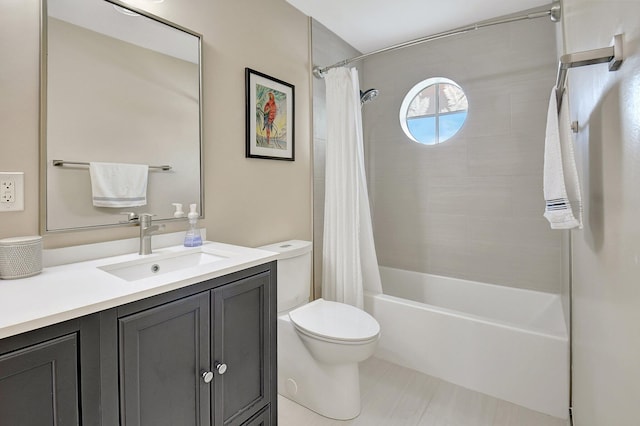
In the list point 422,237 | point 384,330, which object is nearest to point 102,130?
point 384,330

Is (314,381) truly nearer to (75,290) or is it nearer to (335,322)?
(335,322)

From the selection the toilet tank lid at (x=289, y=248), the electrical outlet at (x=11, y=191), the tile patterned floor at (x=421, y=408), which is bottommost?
the tile patterned floor at (x=421, y=408)

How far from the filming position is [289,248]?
6.49 feet

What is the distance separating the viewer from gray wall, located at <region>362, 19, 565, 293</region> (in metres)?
2.38

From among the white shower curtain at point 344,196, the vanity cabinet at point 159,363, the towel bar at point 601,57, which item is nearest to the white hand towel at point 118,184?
the vanity cabinet at point 159,363

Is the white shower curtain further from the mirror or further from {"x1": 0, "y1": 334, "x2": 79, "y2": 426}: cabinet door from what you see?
{"x1": 0, "y1": 334, "x2": 79, "y2": 426}: cabinet door

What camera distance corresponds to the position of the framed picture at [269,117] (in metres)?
1.97

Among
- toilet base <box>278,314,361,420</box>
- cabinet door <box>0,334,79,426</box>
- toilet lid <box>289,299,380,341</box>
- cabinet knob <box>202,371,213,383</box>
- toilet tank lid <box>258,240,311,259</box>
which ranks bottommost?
toilet base <box>278,314,361,420</box>

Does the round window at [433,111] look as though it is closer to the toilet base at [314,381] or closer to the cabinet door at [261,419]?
the toilet base at [314,381]

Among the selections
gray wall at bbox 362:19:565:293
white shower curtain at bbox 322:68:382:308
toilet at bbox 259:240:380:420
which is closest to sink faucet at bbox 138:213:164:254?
toilet at bbox 259:240:380:420

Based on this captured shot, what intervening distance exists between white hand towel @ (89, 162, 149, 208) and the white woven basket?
12.4 inches

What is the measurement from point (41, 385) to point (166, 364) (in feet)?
0.98

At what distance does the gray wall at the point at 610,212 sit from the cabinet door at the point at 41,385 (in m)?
1.15

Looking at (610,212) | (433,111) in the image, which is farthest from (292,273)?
(433,111)
